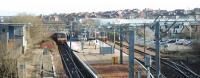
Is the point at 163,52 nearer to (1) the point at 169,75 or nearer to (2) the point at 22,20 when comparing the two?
(1) the point at 169,75

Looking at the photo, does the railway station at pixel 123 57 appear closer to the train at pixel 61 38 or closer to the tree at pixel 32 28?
the tree at pixel 32 28

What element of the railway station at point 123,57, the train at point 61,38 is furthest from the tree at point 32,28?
the train at point 61,38

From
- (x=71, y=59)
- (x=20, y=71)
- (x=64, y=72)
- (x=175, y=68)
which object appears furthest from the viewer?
(x=71, y=59)

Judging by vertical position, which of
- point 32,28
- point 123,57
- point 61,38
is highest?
point 32,28

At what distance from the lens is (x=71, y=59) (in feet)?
125

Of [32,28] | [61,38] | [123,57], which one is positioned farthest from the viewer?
[61,38]

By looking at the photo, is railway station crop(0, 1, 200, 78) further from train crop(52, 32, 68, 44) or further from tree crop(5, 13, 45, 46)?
train crop(52, 32, 68, 44)

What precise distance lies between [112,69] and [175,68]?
4091 millimetres

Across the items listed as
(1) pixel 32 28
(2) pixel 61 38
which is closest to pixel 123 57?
(1) pixel 32 28

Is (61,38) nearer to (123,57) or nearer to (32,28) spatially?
(32,28)

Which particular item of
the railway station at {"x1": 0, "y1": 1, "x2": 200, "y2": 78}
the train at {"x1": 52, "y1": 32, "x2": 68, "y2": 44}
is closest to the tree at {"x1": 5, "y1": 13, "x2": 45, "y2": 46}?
the railway station at {"x1": 0, "y1": 1, "x2": 200, "y2": 78}

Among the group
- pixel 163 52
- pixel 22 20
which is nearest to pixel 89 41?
pixel 22 20

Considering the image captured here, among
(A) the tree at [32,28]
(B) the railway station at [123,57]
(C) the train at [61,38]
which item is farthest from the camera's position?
(C) the train at [61,38]

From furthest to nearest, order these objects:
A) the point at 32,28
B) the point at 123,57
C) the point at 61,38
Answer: the point at 61,38
the point at 32,28
the point at 123,57
